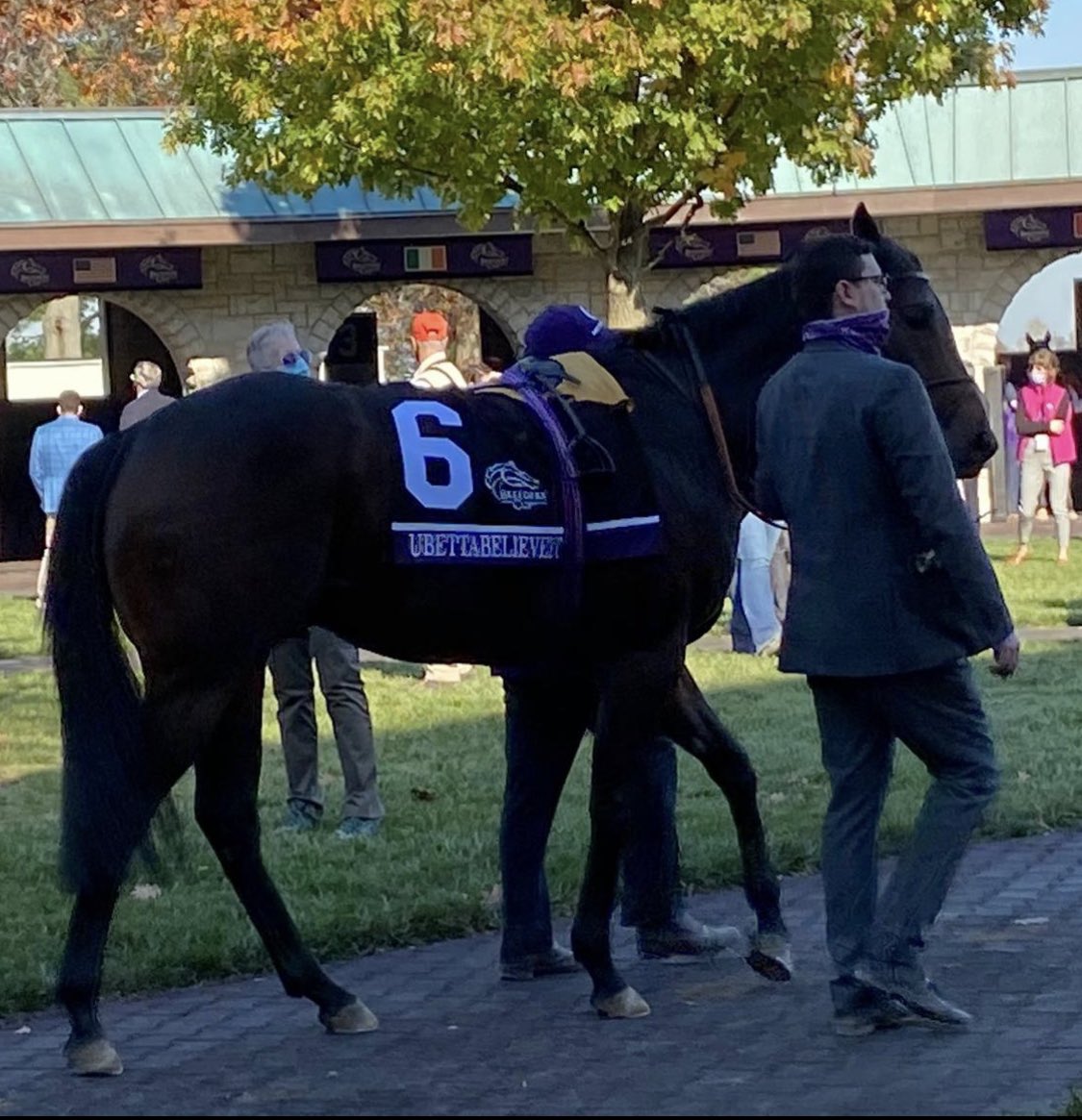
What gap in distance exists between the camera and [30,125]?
29.1 m

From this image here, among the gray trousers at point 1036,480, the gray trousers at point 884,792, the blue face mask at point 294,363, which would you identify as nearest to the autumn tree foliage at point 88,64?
the gray trousers at point 1036,480

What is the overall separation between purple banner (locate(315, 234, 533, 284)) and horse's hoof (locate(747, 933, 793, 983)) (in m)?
22.9

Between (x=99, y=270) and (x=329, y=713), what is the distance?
19879 millimetres

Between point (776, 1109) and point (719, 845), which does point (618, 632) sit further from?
point (719, 845)

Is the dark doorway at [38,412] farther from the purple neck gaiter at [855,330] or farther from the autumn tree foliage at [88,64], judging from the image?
the purple neck gaiter at [855,330]

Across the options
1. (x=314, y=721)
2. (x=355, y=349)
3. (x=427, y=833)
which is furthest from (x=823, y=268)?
(x=355, y=349)

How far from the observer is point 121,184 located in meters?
28.5

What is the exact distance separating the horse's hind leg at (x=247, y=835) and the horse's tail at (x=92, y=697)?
0.31 meters

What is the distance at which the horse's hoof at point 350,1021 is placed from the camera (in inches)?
245

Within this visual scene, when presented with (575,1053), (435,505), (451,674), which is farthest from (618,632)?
(451,674)

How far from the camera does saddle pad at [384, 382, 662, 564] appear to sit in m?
6.11

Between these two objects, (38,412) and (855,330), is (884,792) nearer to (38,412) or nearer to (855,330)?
(855,330)

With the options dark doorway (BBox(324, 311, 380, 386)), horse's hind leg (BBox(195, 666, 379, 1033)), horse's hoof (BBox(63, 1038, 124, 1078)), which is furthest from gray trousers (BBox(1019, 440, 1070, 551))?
horse's hoof (BBox(63, 1038, 124, 1078))

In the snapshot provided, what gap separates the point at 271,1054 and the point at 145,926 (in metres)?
1.60
